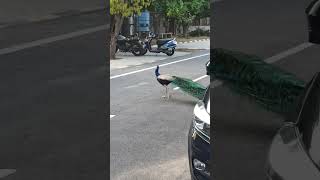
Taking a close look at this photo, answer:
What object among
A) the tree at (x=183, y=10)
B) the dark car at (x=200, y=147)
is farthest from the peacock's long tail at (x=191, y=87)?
→ the tree at (x=183, y=10)

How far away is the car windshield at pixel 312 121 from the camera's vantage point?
4.94ft

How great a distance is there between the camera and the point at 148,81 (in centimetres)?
1209

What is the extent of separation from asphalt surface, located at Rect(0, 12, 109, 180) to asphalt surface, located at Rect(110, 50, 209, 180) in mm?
262

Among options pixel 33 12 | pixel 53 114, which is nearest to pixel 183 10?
pixel 33 12

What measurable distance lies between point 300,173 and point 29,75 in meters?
8.50

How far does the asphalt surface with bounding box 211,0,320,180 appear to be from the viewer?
4.38 m

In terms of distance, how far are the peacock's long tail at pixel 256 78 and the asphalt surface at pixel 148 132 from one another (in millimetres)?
993

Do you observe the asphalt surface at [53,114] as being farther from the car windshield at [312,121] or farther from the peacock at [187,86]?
the car windshield at [312,121]

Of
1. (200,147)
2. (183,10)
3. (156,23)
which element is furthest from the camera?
(156,23)

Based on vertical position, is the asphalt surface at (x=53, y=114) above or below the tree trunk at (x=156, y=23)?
below

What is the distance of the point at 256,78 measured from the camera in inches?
174

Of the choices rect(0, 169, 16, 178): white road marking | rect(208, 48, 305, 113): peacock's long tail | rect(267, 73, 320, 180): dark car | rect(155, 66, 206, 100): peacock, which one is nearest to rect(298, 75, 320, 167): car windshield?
rect(267, 73, 320, 180): dark car

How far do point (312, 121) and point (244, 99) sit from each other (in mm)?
3283

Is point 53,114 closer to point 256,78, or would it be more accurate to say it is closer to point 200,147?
point 256,78
